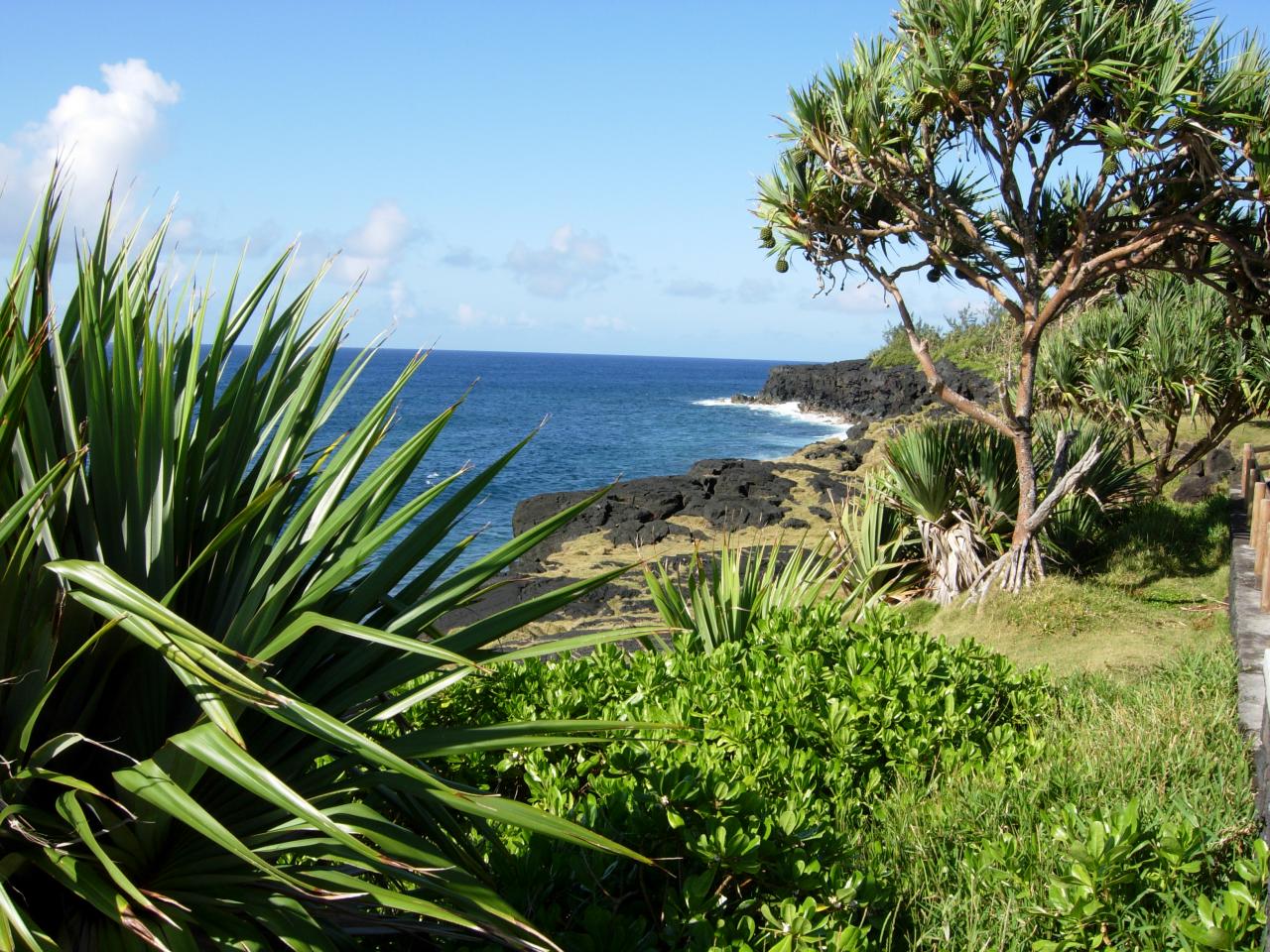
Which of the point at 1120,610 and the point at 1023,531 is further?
the point at 1023,531

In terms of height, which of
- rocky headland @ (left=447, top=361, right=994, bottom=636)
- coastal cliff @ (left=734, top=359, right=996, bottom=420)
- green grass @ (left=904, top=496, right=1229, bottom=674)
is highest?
coastal cliff @ (left=734, top=359, right=996, bottom=420)

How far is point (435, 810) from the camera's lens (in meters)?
2.40

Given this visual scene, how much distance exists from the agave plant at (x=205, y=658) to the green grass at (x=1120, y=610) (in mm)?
5580

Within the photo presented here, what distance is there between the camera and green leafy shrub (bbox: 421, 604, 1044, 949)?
2.66 metres

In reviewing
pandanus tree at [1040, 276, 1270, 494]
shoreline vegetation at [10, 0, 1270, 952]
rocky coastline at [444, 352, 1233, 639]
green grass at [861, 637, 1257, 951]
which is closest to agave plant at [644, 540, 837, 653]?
shoreline vegetation at [10, 0, 1270, 952]

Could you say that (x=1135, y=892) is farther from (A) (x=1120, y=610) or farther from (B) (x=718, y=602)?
(A) (x=1120, y=610)

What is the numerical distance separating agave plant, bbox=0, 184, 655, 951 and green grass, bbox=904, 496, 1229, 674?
5.58 m

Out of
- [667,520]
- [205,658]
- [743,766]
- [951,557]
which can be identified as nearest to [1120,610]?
[951,557]

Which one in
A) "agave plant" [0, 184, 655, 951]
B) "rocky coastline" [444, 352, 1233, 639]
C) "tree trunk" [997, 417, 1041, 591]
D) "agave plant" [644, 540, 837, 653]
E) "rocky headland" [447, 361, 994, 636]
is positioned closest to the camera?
"agave plant" [0, 184, 655, 951]

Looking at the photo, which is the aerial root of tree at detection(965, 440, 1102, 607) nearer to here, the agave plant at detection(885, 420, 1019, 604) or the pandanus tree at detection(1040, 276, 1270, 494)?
the agave plant at detection(885, 420, 1019, 604)

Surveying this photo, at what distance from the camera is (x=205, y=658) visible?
1.71 m

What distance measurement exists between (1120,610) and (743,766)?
655cm

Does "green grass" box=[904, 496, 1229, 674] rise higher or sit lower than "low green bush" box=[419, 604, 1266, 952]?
lower

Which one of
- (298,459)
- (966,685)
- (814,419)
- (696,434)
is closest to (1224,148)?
(966,685)
